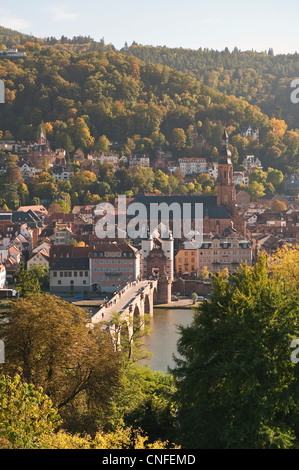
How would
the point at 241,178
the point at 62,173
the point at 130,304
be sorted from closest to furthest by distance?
1. the point at 130,304
2. the point at 62,173
3. the point at 241,178

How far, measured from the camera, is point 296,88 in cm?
11381

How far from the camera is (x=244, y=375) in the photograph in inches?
516

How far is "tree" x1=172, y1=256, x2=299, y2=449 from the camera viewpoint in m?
12.6

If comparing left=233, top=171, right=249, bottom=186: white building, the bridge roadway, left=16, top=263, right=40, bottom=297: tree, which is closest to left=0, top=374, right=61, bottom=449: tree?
the bridge roadway

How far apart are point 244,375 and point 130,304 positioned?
62.5 feet

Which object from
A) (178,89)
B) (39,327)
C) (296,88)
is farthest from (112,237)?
(296,88)

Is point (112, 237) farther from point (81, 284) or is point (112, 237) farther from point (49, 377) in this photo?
point (49, 377)

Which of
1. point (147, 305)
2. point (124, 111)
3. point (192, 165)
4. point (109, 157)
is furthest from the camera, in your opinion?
point (124, 111)

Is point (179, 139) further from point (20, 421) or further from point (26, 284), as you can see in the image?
point (20, 421)

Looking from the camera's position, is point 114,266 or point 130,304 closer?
point 130,304

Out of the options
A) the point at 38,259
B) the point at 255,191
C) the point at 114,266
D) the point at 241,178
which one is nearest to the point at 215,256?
the point at 114,266

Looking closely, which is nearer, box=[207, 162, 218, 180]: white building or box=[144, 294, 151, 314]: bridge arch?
box=[144, 294, 151, 314]: bridge arch

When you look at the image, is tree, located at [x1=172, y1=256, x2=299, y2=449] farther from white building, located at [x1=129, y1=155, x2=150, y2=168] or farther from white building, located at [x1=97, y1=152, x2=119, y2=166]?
white building, located at [x1=129, y1=155, x2=150, y2=168]

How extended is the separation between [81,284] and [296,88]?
7845 centimetres
